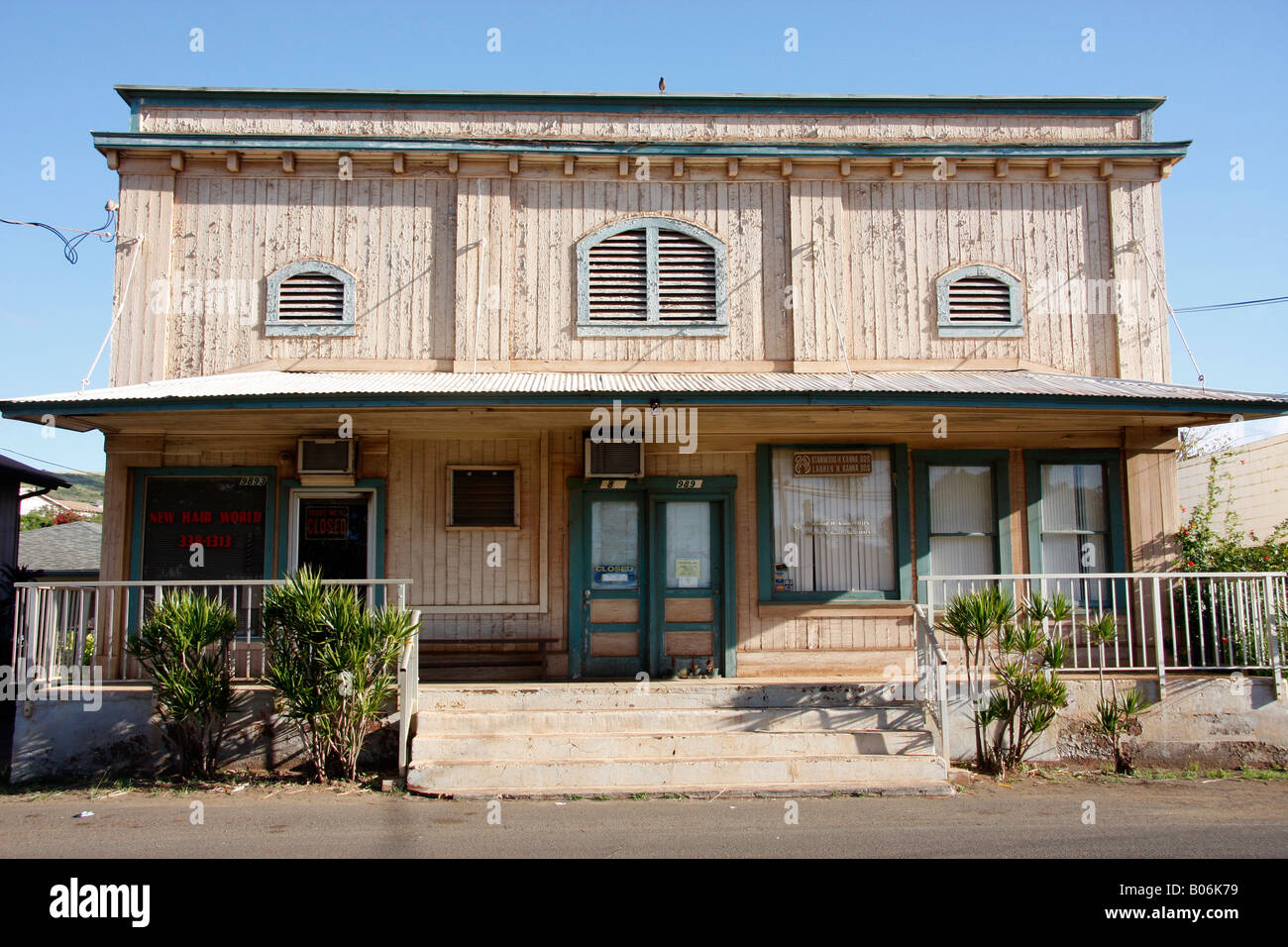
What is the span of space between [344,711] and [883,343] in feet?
23.2

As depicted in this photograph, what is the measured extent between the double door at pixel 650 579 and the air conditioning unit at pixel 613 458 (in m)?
0.31

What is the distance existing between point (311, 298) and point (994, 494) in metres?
8.06

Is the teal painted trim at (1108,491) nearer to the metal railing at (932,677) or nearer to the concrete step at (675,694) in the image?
the metal railing at (932,677)

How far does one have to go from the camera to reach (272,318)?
10.6 meters

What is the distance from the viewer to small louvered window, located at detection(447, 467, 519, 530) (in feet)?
33.7

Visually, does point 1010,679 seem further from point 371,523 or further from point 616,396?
point 371,523

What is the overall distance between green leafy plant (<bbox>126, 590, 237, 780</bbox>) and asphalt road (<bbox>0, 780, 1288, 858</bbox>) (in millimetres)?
509

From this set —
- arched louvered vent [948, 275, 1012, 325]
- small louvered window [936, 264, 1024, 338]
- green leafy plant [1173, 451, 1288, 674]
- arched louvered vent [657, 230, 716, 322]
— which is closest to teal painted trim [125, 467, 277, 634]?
arched louvered vent [657, 230, 716, 322]

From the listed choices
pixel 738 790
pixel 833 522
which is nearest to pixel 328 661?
pixel 738 790

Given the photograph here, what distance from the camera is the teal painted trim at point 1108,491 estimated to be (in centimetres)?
1044

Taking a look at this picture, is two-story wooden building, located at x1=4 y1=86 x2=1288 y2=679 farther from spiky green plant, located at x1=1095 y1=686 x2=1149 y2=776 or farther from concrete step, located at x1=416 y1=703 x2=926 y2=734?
spiky green plant, located at x1=1095 y1=686 x2=1149 y2=776

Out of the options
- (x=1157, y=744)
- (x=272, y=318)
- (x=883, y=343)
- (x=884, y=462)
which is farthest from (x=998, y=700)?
(x=272, y=318)

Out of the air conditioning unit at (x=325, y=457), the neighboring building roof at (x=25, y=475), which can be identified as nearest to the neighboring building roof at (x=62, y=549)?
the neighboring building roof at (x=25, y=475)

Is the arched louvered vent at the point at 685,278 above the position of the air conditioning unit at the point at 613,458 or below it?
above
